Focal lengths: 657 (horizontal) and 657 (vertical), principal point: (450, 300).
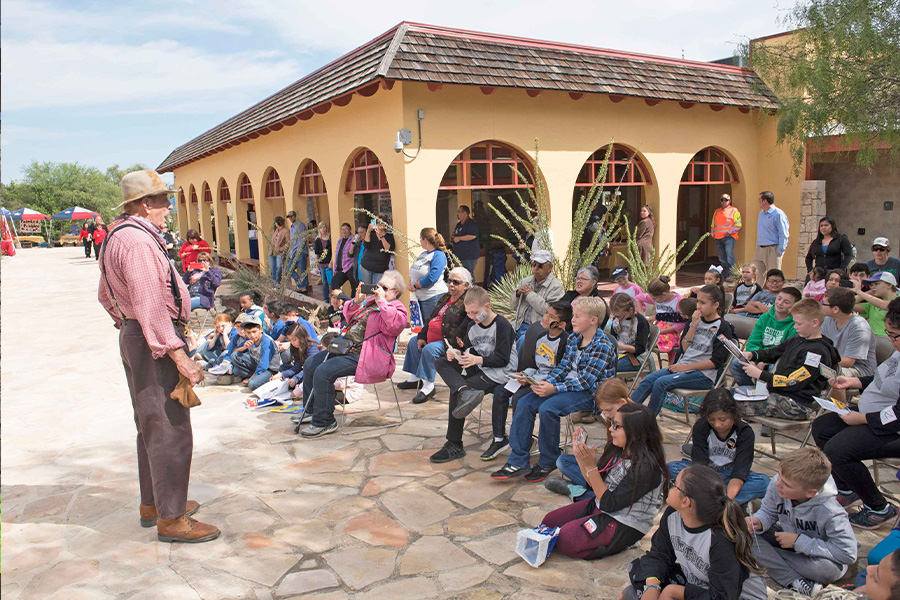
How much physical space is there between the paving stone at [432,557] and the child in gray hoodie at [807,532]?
1.58 m

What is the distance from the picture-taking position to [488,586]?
11.4 feet

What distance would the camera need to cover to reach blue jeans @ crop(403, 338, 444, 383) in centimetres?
644

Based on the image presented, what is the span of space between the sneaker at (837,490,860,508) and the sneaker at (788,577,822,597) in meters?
0.96

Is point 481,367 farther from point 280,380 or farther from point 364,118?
point 364,118

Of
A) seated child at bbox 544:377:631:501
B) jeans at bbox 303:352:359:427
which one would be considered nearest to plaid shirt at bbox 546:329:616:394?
seated child at bbox 544:377:631:501

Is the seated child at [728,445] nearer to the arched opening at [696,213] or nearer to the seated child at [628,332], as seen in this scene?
the seated child at [628,332]

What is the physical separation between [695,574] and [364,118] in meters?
9.03

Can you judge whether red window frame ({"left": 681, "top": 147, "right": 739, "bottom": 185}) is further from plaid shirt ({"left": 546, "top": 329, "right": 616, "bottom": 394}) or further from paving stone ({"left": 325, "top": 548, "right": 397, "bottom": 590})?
Answer: paving stone ({"left": 325, "top": 548, "right": 397, "bottom": 590})

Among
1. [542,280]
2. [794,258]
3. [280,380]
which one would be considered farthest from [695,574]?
[794,258]

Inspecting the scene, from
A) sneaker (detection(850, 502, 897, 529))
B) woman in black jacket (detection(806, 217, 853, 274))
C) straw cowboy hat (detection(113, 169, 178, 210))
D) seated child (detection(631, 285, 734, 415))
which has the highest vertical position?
straw cowboy hat (detection(113, 169, 178, 210))

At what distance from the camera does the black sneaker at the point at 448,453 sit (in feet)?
16.9

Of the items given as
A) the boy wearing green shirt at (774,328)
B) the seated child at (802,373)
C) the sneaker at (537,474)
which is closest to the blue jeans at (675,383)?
the boy wearing green shirt at (774,328)

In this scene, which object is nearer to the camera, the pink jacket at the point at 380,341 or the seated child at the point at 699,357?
the seated child at the point at 699,357

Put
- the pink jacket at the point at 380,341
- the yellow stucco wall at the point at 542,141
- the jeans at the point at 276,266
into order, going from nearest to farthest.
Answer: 1. the pink jacket at the point at 380,341
2. the yellow stucco wall at the point at 542,141
3. the jeans at the point at 276,266
